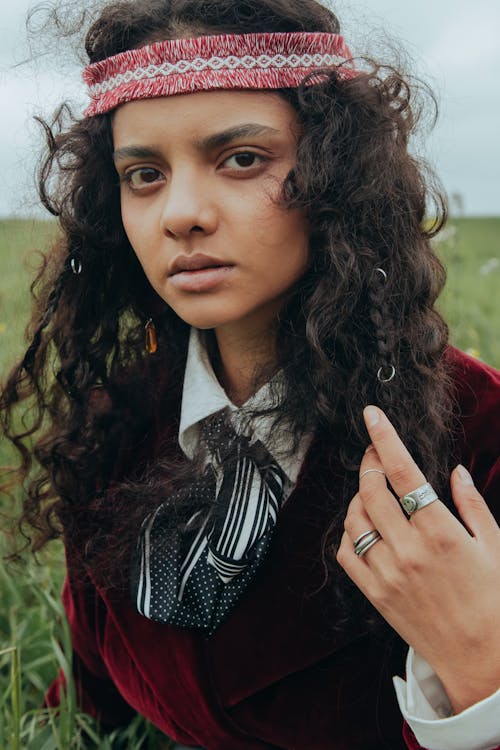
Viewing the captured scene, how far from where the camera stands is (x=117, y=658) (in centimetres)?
196

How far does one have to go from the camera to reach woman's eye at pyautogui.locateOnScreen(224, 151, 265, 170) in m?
1.52

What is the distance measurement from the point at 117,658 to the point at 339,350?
0.90m

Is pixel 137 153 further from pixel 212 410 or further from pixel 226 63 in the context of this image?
pixel 212 410

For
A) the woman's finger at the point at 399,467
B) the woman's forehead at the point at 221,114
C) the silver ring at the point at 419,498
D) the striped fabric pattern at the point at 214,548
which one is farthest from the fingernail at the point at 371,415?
the woman's forehead at the point at 221,114

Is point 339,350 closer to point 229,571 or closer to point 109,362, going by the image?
point 229,571

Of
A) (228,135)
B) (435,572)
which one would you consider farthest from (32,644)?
(228,135)

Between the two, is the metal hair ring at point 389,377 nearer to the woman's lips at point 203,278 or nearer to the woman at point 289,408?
the woman at point 289,408

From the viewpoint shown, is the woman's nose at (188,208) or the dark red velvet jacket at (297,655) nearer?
the woman's nose at (188,208)

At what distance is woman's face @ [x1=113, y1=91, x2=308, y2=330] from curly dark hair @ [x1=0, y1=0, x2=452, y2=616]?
0.04 m

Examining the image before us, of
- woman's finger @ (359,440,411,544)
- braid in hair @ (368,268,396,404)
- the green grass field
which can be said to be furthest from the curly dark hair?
the green grass field

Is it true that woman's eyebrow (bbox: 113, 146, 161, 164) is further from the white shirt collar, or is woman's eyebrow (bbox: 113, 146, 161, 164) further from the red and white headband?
the white shirt collar

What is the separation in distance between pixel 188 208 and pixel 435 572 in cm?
72

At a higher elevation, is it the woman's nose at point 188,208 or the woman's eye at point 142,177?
the woman's eye at point 142,177

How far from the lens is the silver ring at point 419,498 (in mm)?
1338
